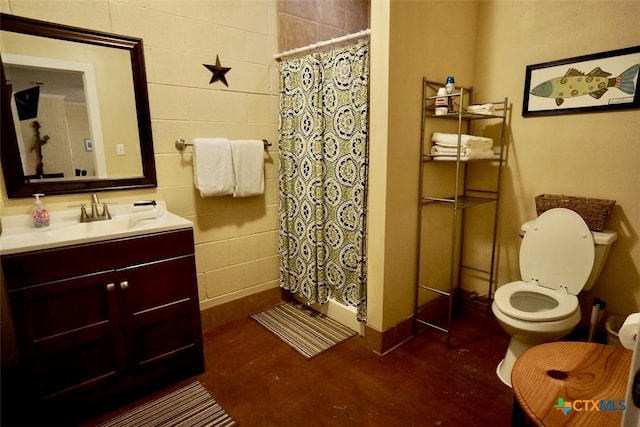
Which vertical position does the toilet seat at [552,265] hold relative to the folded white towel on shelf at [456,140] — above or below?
below

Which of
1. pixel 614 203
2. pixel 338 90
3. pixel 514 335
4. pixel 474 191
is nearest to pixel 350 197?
pixel 338 90

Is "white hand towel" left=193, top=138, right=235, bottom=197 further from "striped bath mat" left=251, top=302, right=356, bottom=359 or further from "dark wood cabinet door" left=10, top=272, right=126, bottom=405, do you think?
"striped bath mat" left=251, top=302, right=356, bottom=359

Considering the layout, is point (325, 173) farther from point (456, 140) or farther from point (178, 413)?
point (178, 413)

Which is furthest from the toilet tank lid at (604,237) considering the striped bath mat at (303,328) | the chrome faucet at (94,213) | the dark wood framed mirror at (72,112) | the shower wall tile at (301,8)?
the chrome faucet at (94,213)

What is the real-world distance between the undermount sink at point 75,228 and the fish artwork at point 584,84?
7.39ft

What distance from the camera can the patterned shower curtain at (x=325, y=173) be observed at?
2.02 meters

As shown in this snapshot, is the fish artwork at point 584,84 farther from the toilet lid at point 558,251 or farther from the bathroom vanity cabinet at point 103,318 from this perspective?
the bathroom vanity cabinet at point 103,318

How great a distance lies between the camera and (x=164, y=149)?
207 centimetres

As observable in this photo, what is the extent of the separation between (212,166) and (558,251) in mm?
2123

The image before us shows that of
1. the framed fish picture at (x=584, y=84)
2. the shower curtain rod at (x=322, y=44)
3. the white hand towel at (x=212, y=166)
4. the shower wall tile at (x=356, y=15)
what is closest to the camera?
the framed fish picture at (x=584, y=84)

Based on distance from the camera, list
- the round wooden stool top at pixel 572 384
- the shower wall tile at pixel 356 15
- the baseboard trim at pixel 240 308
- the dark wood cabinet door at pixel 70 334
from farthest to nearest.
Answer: the shower wall tile at pixel 356 15
the baseboard trim at pixel 240 308
the dark wood cabinet door at pixel 70 334
the round wooden stool top at pixel 572 384

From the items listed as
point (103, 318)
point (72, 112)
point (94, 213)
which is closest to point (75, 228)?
point (94, 213)

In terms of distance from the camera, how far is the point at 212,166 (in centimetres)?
216

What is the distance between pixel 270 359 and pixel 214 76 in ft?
6.01
